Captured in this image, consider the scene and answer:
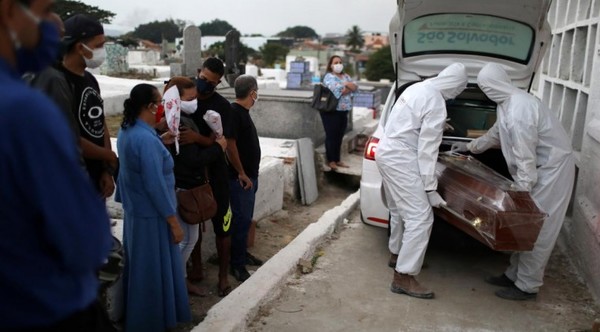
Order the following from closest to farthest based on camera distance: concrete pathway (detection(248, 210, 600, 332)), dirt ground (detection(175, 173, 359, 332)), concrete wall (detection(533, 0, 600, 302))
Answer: concrete pathway (detection(248, 210, 600, 332))
dirt ground (detection(175, 173, 359, 332))
concrete wall (detection(533, 0, 600, 302))

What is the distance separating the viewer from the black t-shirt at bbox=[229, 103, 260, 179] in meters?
4.60

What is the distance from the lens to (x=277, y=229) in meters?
6.56

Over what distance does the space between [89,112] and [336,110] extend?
5.77m

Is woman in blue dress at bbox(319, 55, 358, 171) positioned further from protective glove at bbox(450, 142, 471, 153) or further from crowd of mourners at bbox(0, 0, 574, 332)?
crowd of mourners at bbox(0, 0, 574, 332)

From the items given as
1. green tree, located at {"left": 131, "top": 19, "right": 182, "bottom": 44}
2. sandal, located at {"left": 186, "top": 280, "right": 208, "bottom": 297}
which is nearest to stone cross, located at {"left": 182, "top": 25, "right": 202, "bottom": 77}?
sandal, located at {"left": 186, "top": 280, "right": 208, "bottom": 297}

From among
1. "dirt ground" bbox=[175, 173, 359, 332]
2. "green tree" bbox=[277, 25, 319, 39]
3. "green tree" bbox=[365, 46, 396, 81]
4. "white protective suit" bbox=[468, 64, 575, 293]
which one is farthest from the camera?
"green tree" bbox=[277, 25, 319, 39]

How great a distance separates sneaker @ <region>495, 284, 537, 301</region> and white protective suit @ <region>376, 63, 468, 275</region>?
684 mm

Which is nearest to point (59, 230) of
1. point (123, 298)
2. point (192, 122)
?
point (123, 298)

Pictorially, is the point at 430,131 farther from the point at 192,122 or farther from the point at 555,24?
the point at 555,24

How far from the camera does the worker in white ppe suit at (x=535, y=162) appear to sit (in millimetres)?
4051

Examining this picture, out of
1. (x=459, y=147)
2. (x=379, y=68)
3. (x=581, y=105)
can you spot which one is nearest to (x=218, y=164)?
(x=459, y=147)

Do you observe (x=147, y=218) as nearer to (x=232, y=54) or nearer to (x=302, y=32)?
(x=232, y=54)

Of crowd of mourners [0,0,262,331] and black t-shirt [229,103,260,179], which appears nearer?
crowd of mourners [0,0,262,331]

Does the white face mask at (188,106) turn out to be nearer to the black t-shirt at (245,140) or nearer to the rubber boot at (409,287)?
the black t-shirt at (245,140)
